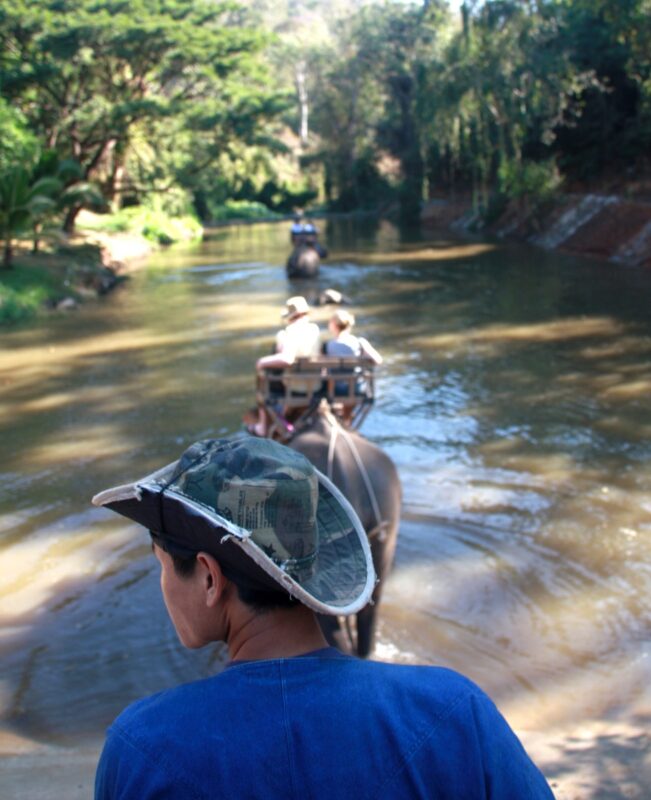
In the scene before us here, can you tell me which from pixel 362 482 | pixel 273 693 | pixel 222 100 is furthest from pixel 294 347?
→ pixel 222 100

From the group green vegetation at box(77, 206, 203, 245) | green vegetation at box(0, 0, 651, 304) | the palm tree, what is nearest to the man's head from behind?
green vegetation at box(0, 0, 651, 304)

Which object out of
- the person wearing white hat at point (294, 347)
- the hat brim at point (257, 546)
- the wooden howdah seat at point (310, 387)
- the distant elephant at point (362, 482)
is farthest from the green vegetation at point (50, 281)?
the hat brim at point (257, 546)

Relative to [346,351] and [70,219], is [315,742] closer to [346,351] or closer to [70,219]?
[346,351]

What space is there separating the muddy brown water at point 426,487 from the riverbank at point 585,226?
590 cm

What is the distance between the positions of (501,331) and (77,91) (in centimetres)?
2205

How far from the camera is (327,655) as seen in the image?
1672 mm

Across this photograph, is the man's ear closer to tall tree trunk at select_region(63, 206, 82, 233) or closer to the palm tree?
the palm tree

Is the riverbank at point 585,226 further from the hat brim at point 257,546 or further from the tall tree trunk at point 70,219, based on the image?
the hat brim at point 257,546

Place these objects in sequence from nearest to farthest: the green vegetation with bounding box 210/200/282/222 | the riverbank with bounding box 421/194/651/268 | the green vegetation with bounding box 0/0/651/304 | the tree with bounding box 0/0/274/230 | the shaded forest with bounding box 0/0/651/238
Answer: the riverbank with bounding box 421/194/651/268
the green vegetation with bounding box 0/0/651/304
the shaded forest with bounding box 0/0/651/238
the tree with bounding box 0/0/274/230
the green vegetation with bounding box 210/200/282/222

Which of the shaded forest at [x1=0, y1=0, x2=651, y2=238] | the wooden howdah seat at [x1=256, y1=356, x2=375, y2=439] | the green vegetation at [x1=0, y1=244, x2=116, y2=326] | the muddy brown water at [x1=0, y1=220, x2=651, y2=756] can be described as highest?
the shaded forest at [x1=0, y1=0, x2=651, y2=238]

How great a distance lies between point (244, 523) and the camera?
167cm

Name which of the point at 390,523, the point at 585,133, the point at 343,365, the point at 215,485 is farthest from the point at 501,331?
the point at 585,133

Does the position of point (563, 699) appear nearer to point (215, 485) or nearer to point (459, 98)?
point (215, 485)

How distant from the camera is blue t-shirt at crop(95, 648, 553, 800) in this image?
4.80 ft
